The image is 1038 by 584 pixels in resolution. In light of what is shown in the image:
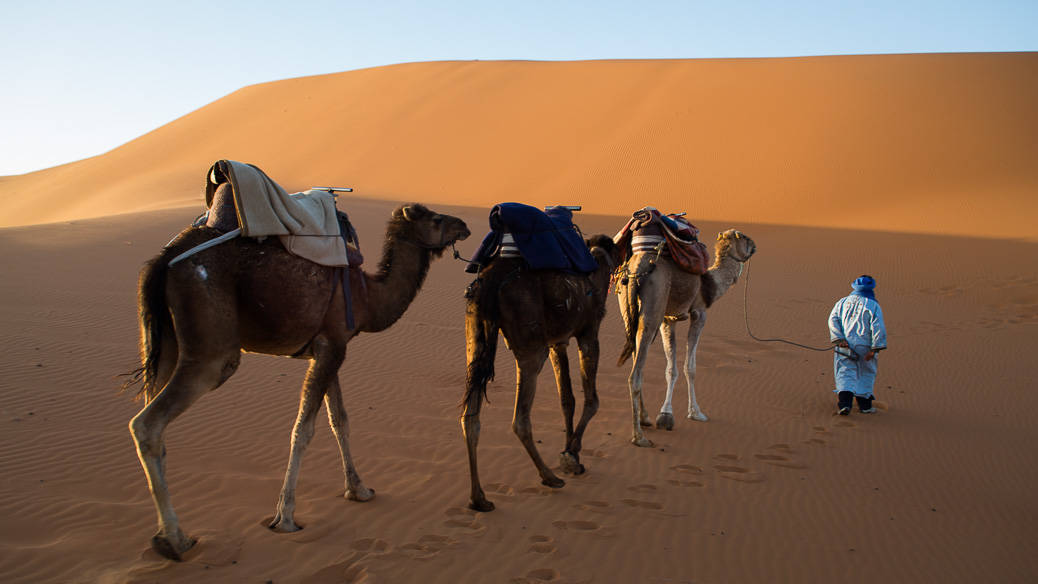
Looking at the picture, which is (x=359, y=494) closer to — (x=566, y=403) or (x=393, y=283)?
(x=393, y=283)

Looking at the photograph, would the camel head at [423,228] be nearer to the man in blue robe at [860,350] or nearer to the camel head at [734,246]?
→ the camel head at [734,246]

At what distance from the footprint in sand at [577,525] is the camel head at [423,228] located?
246cm

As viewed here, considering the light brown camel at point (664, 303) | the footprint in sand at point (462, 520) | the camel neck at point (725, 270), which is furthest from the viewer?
the camel neck at point (725, 270)

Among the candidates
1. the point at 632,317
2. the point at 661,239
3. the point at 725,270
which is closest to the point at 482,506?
the point at 632,317

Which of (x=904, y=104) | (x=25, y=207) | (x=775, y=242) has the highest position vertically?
(x=904, y=104)

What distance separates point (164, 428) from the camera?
4.59 m

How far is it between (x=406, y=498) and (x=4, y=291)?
39.6ft

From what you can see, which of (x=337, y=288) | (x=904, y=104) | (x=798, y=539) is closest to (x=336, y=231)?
(x=337, y=288)

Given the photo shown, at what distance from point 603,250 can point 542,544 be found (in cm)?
317

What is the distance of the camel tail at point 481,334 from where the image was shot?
594 centimetres

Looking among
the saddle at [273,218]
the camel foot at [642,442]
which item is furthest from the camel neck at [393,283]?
the camel foot at [642,442]

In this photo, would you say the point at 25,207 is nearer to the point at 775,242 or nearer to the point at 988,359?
the point at 775,242

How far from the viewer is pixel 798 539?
566 cm

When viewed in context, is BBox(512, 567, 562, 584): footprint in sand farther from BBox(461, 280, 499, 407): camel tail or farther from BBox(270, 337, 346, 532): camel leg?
BBox(270, 337, 346, 532): camel leg
